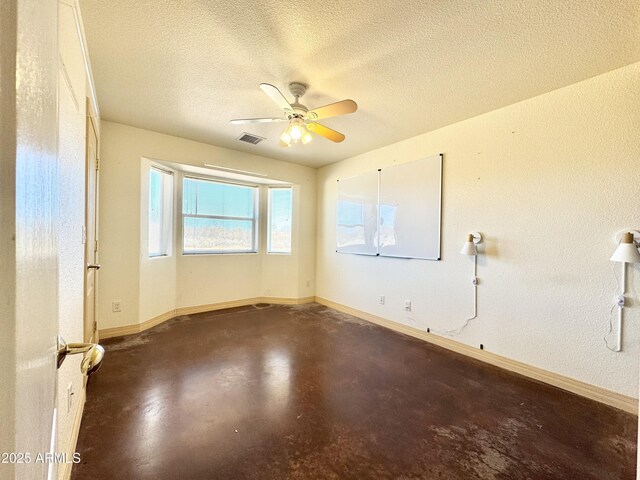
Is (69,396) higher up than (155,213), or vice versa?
(155,213)

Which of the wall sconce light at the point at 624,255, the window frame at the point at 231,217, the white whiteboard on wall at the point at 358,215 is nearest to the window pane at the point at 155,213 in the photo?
the window frame at the point at 231,217

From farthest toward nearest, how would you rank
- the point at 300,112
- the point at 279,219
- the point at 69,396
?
1. the point at 279,219
2. the point at 300,112
3. the point at 69,396

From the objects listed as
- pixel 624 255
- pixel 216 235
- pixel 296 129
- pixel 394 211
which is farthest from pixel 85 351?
pixel 216 235

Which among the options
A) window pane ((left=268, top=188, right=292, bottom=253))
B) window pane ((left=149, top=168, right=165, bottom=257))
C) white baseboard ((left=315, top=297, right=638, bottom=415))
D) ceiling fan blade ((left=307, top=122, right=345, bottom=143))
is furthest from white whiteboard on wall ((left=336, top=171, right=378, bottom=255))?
window pane ((left=149, top=168, right=165, bottom=257))

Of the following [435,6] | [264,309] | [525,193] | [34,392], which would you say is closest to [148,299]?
[264,309]

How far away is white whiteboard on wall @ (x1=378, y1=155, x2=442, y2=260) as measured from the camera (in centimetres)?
320

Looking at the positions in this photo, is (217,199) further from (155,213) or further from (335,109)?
(335,109)

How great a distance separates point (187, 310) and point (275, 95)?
11.4 ft

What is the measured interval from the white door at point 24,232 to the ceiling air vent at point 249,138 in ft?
10.4

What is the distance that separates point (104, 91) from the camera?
2.46m

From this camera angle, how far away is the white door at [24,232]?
261mm

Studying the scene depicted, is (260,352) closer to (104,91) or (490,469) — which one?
(490,469)

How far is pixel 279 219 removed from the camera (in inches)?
195

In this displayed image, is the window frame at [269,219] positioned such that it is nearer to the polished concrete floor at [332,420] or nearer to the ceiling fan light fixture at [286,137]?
the polished concrete floor at [332,420]
